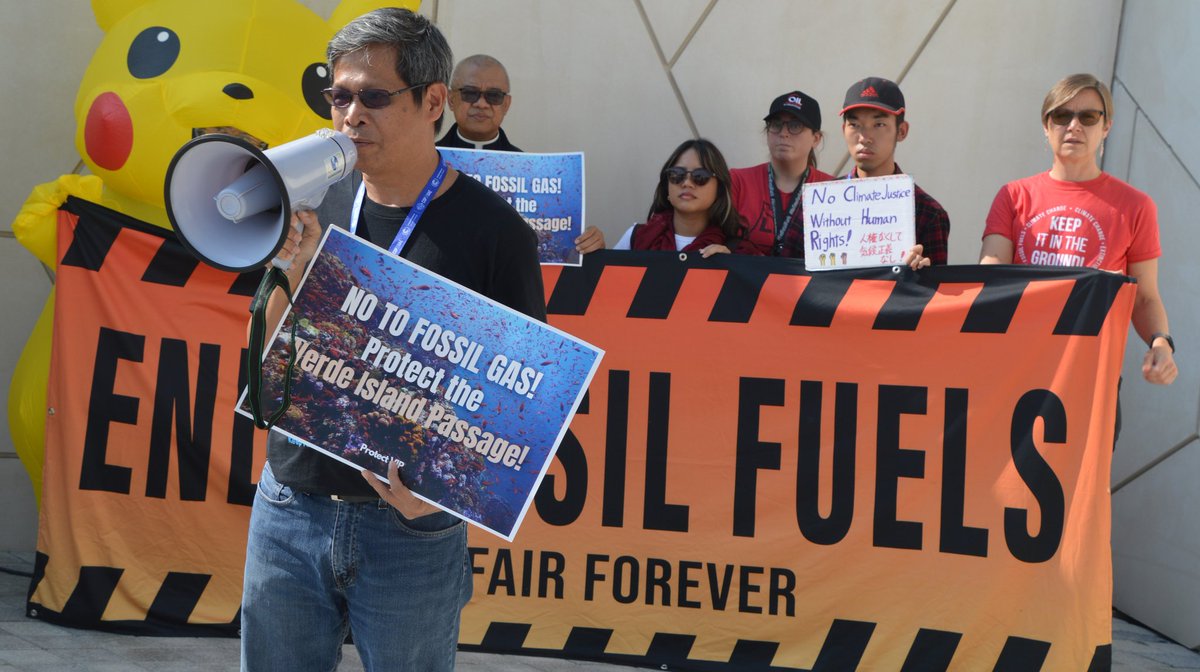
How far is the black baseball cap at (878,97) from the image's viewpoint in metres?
4.92

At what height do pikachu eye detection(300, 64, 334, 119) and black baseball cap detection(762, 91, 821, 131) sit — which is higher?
black baseball cap detection(762, 91, 821, 131)

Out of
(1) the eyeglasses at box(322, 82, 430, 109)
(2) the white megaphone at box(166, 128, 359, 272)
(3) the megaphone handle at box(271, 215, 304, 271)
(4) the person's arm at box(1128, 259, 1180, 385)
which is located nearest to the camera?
(2) the white megaphone at box(166, 128, 359, 272)

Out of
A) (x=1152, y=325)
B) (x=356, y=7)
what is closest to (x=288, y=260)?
(x=356, y=7)

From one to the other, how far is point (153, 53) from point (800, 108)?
2.64 meters

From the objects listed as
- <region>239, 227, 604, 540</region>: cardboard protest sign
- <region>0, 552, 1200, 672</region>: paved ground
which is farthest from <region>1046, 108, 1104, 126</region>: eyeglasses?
<region>239, 227, 604, 540</region>: cardboard protest sign

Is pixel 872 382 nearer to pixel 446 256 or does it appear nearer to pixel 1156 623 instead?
pixel 1156 623

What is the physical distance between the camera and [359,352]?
220cm

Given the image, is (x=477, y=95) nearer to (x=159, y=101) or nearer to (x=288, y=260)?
(x=159, y=101)

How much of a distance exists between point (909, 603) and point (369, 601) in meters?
2.71

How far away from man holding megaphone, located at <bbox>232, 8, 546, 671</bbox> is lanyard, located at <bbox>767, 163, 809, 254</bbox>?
2.85 m

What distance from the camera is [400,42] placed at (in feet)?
7.42

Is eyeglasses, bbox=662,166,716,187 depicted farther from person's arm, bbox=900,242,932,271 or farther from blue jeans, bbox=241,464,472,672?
blue jeans, bbox=241,464,472,672

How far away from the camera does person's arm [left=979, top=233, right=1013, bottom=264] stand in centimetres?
475

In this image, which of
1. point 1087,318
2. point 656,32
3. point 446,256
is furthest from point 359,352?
point 656,32
